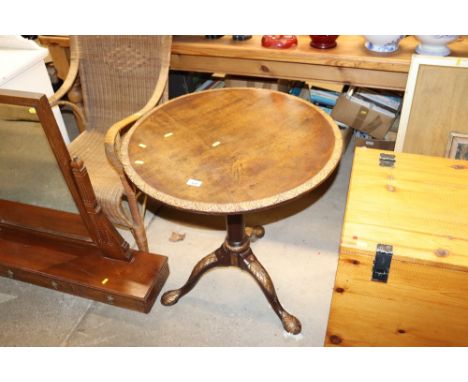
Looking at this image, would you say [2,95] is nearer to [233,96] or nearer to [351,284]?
[233,96]

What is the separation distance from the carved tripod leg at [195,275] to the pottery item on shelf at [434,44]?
1.32 m

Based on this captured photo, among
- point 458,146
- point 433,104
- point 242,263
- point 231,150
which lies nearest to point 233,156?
point 231,150

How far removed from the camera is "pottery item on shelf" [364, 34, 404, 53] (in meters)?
2.00

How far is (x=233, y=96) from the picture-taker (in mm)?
1933

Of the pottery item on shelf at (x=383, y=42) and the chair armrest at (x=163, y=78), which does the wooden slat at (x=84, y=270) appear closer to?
the chair armrest at (x=163, y=78)

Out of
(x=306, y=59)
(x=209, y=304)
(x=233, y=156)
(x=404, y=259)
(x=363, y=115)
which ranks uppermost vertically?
(x=306, y=59)

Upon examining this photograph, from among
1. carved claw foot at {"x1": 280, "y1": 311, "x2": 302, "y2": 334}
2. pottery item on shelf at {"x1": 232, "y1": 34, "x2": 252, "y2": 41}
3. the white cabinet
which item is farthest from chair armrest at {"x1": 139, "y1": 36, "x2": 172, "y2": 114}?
carved claw foot at {"x1": 280, "y1": 311, "x2": 302, "y2": 334}

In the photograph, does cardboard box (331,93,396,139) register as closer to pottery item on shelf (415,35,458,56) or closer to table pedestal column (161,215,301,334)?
pottery item on shelf (415,35,458,56)

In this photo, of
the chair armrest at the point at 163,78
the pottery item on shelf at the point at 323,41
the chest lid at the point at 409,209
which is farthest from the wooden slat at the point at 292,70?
the chest lid at the point at 409,209

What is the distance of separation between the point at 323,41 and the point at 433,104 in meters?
0.62

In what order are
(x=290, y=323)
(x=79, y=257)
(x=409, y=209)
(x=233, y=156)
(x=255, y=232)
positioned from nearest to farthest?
(x=409, y=209), (x=233, y=156), (x=290, y=323), (x=79, y=257), (x=255, y=232)

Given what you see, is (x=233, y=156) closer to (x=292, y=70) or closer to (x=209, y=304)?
(x=209, y=304)

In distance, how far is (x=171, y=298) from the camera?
195 cm
